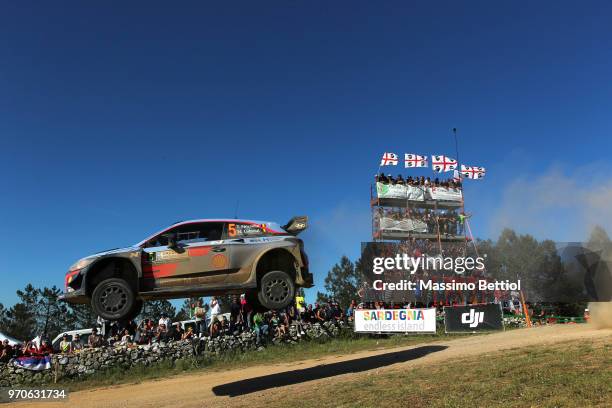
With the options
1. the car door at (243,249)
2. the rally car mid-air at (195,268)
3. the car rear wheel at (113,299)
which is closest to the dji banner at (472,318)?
the rally car mid-air at (195,268)

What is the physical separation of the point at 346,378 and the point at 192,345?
10.2 m

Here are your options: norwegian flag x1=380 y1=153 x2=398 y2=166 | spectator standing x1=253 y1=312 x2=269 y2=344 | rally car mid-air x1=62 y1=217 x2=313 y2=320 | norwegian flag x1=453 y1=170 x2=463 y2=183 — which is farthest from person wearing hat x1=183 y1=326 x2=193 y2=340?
norwegian flag x1=453 y1=170 x2=463 y2=183

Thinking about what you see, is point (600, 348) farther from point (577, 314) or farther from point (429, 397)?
point (577, 314)

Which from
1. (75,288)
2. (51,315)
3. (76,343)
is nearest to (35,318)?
(51,315)

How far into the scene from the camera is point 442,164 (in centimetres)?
4578

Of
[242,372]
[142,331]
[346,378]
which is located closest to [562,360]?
[346,378]

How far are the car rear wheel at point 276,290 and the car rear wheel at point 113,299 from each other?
2.03 m

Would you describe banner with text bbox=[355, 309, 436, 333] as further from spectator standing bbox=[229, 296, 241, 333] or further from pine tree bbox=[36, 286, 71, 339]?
pine tree bbox=[36, 286, 71, 339]

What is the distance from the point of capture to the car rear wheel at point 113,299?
7.30m

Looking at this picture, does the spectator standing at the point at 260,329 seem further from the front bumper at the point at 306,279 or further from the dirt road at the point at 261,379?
Answer: the front bumper at the point at 306,279

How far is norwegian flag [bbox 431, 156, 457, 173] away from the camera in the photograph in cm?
4553

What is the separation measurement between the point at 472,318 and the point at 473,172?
22276mm

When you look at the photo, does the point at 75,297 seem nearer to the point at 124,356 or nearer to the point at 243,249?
the point at 243,249

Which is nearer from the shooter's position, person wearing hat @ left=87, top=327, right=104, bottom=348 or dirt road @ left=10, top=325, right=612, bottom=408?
dirt road @ left=10, top=325, right=612, bottom=408
